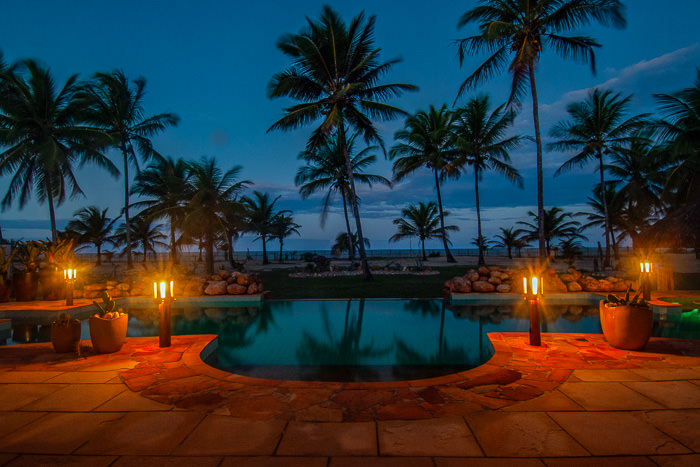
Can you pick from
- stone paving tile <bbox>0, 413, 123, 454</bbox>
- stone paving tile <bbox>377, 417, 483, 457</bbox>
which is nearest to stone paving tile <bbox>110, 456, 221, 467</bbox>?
stone paving tile <bbox>0, 413, 123, 454</bbox>

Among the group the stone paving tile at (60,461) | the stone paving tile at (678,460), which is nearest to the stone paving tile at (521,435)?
the stone paving tile at (678,460)

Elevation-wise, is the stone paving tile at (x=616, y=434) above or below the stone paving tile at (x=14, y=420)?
below

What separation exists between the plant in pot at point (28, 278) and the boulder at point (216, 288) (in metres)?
4.88

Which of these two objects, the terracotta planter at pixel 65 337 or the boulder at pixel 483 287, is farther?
the boulder at pixel 483 287

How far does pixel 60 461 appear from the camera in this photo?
2.35 meters

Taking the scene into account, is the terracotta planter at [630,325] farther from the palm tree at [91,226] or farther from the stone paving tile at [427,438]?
the palm tree at [91,226]

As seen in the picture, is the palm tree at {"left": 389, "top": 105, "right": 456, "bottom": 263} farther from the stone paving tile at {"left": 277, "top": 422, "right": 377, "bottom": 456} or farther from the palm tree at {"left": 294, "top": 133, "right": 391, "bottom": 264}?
the stone paving tile at {"left": 277, "top": 422, "right": 377, "bottom": 456}

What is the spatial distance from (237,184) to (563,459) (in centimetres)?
1842

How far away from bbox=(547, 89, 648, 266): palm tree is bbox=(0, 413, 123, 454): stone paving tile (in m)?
22.1

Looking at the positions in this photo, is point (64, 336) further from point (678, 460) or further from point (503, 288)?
point (503, 288)

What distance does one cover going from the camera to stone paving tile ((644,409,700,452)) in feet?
8.22

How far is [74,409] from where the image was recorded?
3.18m

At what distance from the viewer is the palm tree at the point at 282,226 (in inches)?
1304

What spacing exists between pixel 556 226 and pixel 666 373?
27550 mm
